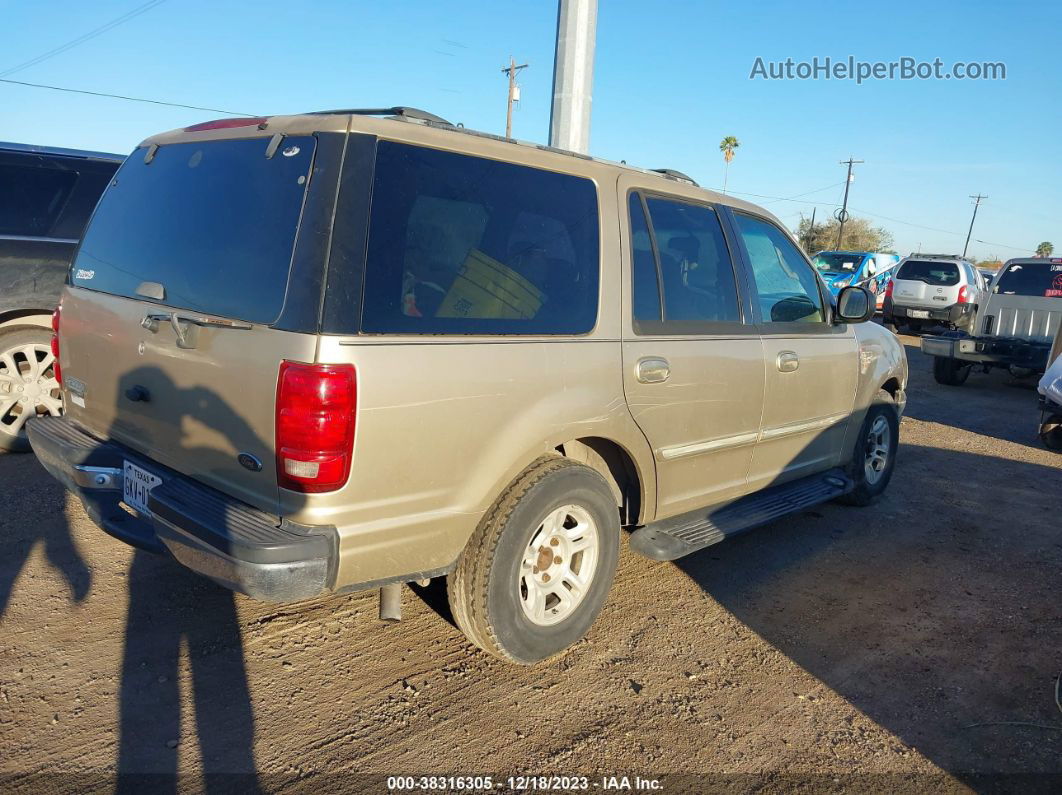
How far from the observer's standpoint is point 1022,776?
2.75m

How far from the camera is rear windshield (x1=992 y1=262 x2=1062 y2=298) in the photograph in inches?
423

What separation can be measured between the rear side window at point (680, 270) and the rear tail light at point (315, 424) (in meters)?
1.48


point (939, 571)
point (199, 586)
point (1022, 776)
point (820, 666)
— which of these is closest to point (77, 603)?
point (199, 586)

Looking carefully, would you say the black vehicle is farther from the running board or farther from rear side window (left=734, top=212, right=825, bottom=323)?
rear side window (left=734, top=212, right=825, bottom=323)

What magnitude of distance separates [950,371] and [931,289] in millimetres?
6513

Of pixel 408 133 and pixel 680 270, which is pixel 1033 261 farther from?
pixel 408 133

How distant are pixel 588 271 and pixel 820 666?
199cm

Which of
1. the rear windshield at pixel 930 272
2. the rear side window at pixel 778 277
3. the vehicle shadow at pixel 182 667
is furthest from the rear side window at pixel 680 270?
the rear windshield at pixel 930 272

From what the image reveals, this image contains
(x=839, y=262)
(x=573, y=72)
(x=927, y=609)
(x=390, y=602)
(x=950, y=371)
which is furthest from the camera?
(x=839, y=262)

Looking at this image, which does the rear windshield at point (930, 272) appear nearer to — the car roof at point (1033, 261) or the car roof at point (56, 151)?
the car roof at point (1033, 261)

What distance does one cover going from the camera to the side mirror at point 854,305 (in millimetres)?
4723

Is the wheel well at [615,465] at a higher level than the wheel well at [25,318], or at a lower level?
lower

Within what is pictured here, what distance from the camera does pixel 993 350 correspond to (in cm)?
1061

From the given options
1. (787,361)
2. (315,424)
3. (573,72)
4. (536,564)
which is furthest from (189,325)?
(573,72)
